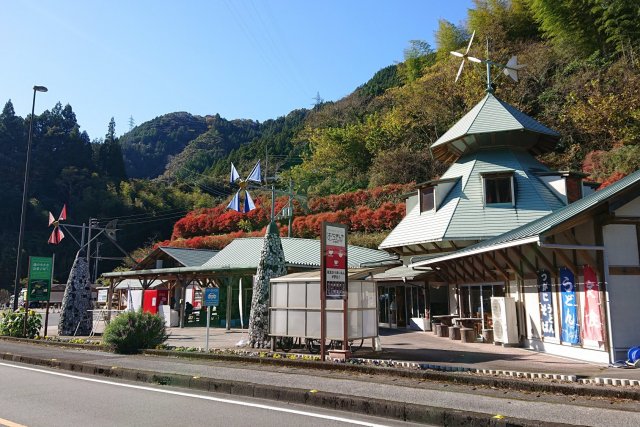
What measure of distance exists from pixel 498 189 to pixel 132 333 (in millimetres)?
14449

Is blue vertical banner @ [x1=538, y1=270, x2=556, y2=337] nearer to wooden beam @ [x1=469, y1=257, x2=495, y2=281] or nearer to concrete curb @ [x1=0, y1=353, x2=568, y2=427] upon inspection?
wooden beam @ [x1=469, y1=257, x2=495, y2=281]

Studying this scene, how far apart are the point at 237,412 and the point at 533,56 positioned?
1598 inches

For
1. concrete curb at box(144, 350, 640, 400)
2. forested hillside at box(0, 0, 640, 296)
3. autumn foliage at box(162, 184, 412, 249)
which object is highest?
forested hillside at box(0, 0, 640, 296)

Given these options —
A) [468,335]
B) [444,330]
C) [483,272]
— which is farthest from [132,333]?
[483,272]

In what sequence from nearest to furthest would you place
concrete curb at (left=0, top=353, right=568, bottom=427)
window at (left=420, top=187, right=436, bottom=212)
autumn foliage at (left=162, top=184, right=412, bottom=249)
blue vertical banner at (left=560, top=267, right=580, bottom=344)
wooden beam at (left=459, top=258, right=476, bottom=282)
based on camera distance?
concrete curb at (left=0, top=353, right=568, bottom=427) → blue vertical banner at (left=560, top=267, right=580, bottom=344) → wooden beam at (left=459, top=258, right=476, bottom=282) → window at (left=420, top=187, right=436, bottom=212) → autumn foliage at (left=162, top=184, right=412, bottom=249)

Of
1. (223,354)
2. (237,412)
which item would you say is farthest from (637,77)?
(237,412)

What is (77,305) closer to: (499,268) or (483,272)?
(483,272)

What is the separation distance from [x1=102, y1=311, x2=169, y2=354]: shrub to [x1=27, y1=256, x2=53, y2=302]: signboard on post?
720 cm

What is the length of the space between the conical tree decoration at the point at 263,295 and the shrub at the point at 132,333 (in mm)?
2733

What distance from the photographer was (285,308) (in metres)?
13.5

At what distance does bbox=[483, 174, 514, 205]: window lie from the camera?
19656mm

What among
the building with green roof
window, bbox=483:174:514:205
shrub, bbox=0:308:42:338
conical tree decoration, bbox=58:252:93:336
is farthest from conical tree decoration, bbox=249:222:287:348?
conical tree decoration, bbox=58:252:93:336

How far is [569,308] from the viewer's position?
12.4 metres

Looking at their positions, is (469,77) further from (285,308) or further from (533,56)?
(285,308)
